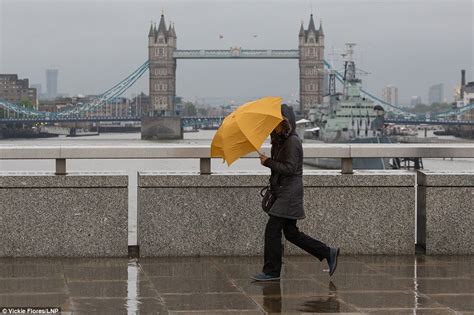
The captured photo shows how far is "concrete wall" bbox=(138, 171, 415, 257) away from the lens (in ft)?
24.4

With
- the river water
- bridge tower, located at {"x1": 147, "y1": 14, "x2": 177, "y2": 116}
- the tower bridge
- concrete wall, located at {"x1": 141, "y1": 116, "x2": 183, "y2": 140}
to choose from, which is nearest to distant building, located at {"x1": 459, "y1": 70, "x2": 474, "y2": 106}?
the tower bridge

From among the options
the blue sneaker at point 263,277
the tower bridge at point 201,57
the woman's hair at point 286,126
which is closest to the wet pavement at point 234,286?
the blue sneaker at point 263,277

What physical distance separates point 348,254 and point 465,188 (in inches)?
41.6

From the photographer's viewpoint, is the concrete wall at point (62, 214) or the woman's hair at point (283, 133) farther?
the concrete wall at point (62, 214)

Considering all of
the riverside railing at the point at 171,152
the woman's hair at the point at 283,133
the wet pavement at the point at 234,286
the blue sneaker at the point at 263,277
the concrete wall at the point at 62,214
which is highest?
the woman's hair at the point at 283,133

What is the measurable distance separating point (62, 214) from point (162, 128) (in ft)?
421

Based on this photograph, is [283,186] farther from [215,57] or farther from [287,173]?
[215,57]

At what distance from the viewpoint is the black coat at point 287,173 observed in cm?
638

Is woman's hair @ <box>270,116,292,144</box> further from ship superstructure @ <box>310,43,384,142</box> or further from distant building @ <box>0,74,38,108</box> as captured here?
distant building @ <box>0,74,38,108</box>

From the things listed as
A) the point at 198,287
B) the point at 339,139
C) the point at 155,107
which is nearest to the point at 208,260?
the point at 198,287

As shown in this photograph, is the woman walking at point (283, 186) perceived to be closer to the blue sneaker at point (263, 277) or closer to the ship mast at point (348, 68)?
the blue sneaker at point (263, 277)

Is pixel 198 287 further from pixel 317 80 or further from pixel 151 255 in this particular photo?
pixel 317 80

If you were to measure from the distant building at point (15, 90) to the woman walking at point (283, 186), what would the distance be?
529ft

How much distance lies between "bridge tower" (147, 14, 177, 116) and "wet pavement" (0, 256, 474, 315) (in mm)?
157037
